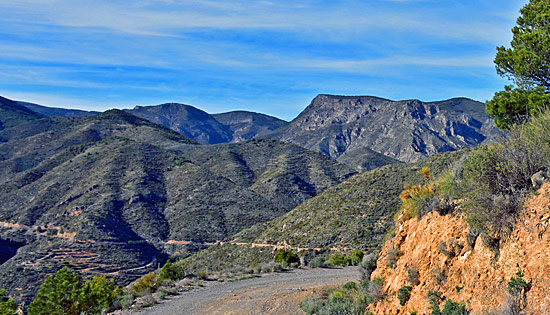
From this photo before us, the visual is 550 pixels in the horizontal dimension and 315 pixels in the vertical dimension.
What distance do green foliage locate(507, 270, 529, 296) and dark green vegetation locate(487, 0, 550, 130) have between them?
6110 millimetres

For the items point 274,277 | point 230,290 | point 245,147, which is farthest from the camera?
point 245,147

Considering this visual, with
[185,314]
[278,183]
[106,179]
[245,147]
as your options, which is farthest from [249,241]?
[245,147]

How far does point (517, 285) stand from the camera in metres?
6.79

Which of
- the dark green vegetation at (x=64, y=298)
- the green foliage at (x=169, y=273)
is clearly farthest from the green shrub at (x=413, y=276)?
the dark green vegetation at (x=64, y=298)

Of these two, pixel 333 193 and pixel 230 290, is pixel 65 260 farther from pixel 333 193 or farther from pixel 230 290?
pixel 230 290

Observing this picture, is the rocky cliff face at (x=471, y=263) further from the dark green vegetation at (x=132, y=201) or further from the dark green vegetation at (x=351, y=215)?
the dark green vegetation at (x=132, y=201)

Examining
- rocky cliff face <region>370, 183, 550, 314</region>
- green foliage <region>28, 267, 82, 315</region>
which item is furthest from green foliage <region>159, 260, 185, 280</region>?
rocky cliff face <region>370, 183, 550, 314</region>

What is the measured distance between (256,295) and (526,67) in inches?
464

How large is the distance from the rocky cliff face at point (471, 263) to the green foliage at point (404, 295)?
11 centimetres

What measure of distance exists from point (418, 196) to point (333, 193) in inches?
1335

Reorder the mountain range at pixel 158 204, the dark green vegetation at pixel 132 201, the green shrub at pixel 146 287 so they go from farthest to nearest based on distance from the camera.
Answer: the dark green vegetation at pixel 132 201
the mountain range at pixel 158 204
the green shrub at pixel 146 287

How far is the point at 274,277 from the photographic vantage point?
19.4 m

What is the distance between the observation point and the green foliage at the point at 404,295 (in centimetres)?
909

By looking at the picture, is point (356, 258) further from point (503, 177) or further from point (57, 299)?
point (503, 177)
